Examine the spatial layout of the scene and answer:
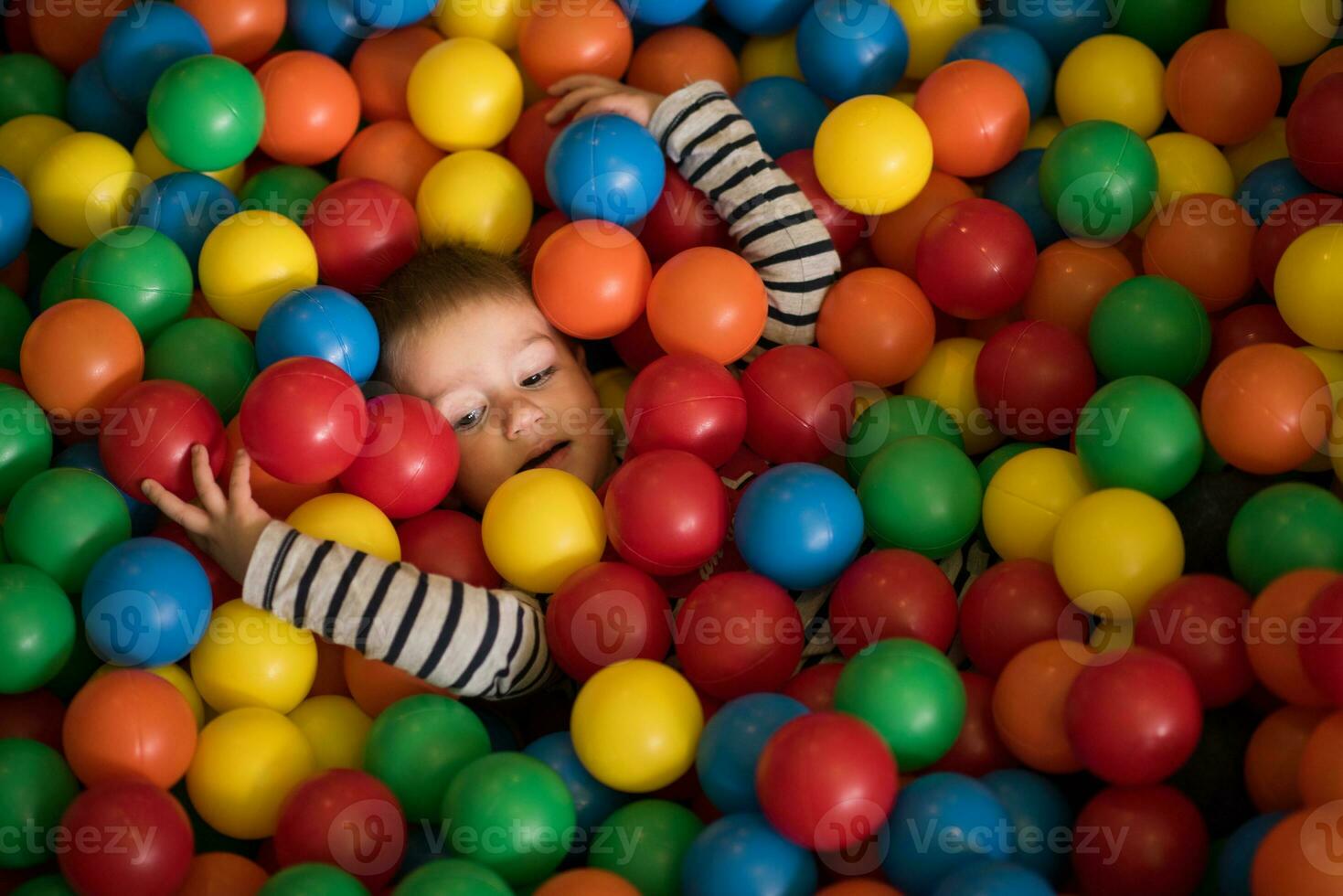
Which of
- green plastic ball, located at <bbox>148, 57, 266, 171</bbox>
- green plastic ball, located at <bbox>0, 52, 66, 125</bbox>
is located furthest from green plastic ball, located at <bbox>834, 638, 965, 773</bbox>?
green plastic ball, located at <bbox>0, 52, 66, 125</bbox>

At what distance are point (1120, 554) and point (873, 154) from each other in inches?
29.5

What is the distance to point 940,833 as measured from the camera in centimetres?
128

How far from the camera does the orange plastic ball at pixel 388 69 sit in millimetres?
2252

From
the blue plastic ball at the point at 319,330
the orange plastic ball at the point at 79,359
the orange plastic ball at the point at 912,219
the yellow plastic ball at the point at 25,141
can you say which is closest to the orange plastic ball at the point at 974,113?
the orange plastic ball at the point at 912,219

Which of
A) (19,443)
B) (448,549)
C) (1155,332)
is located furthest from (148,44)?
(1155,332)

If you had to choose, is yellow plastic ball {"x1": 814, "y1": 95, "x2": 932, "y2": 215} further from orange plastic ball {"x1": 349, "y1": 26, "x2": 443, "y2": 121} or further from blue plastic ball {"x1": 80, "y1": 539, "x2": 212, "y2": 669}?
blue plastic ball {"x1": 80, "y1": 539, "x2": 212, "y2": 669}

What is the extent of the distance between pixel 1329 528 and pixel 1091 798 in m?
0.41

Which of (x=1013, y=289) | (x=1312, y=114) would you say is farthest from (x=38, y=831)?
(x=1312, y=114)

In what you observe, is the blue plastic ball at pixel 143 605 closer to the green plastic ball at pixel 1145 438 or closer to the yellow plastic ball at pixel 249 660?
the yellow plastic ball at pixel 249 660

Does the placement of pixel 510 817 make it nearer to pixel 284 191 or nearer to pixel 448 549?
pixel 448 549

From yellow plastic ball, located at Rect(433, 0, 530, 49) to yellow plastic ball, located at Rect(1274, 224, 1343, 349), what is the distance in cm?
139

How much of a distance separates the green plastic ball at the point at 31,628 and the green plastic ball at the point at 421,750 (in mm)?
401

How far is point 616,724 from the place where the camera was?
1437 mm

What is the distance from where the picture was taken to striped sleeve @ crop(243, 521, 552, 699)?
62.4 inches
